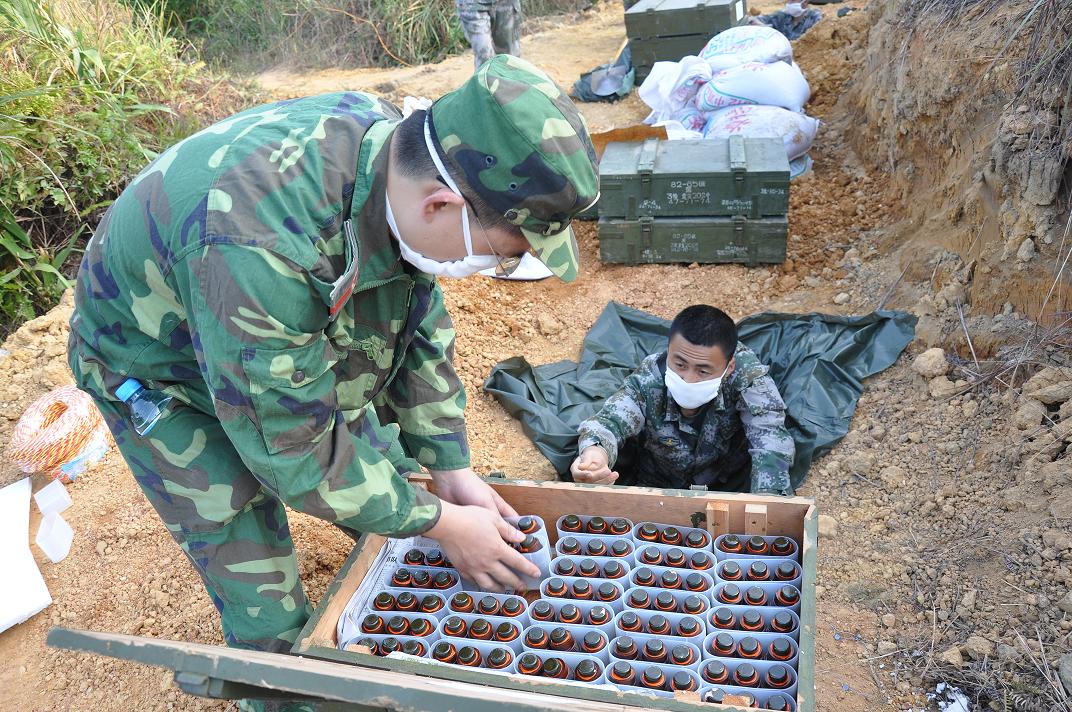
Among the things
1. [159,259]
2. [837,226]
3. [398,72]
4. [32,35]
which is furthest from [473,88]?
[398,72]

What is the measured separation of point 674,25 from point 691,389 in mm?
5220

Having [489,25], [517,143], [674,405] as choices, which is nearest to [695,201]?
[674,405]

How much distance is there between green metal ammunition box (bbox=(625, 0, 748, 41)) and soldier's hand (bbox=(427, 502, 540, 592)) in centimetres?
641

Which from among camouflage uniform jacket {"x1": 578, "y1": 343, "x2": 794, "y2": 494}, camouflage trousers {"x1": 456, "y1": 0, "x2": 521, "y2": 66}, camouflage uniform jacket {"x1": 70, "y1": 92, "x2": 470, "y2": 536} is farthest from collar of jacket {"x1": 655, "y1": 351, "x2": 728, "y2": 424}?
camouflage trousers {"x1": 456, "y1": 0, "x2": 521, "y2": 66}

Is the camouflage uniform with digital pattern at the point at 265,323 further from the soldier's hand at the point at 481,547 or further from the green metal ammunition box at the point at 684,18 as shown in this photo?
the green metal ammunition box at the point at 684,18

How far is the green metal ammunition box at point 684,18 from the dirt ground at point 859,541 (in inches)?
130

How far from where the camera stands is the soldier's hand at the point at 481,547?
6.39 ft

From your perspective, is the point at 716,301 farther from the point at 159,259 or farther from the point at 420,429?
the point at 159,259

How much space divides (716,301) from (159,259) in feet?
12.8

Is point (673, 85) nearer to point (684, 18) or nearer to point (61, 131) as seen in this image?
point (684, 18)

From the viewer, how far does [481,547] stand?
6.58 ft

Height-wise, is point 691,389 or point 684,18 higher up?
point 684,18

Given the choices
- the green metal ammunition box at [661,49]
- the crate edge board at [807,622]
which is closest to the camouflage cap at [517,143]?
the crate edge board at [807,622]

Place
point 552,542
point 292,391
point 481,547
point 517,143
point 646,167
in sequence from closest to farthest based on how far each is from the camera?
point 517,143, point 292,391, point 481,547, point 552,542, point 646,167
